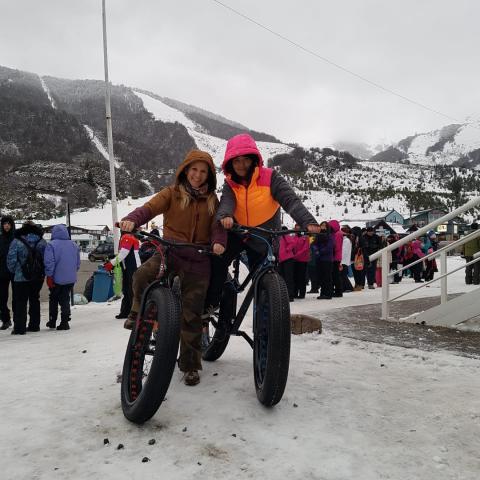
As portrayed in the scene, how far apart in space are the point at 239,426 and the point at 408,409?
1.10 metres

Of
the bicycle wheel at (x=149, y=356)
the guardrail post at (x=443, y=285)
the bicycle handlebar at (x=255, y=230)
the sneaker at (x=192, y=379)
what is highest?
the bicycle handlebar at (x=255, y=230)

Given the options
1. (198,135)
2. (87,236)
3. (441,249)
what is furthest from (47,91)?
(441,249)

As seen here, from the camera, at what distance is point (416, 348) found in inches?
174

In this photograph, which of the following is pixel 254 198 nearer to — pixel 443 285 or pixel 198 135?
pixel 443 285

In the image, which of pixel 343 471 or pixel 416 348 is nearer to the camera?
pixel 343 471

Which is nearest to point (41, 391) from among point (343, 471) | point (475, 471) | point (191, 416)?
point (191, 416)

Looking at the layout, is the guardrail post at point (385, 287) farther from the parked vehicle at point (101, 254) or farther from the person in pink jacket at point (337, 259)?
the parked vehicle at point (101, 254)

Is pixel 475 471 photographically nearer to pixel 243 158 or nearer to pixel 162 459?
pixel 162 459

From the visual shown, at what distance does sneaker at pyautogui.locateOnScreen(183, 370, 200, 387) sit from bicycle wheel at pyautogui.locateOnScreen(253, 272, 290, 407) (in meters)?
0.55

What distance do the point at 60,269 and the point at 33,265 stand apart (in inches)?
19.2

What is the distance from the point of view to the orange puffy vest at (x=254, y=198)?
11.1 feet

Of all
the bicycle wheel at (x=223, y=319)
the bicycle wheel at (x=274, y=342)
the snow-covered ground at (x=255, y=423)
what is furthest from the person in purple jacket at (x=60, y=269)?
the bicycle wheel at (x=274, y=342)

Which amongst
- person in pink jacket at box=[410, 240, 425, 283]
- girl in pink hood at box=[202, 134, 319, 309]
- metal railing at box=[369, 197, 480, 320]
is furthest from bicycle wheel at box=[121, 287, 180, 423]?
person in pink jacket at box=[410, 240, 425, 283]

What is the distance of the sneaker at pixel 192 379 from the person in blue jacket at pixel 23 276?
186 inches
